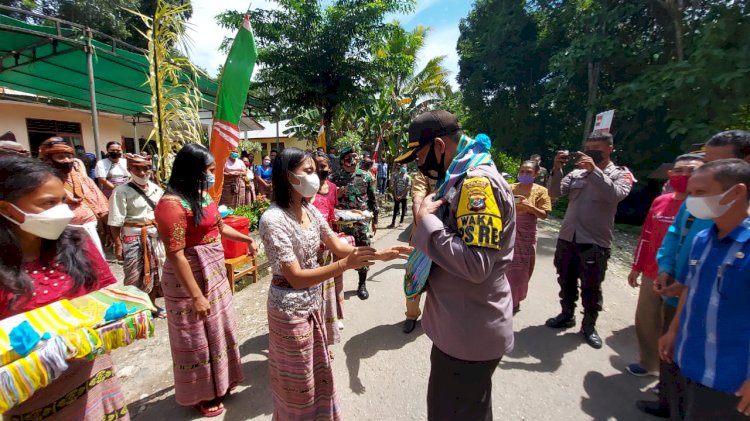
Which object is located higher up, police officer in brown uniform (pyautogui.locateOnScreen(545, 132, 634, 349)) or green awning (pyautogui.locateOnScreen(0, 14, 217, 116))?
green awning (pyautogui.locateOnScreen(0, 14, 217, 116))

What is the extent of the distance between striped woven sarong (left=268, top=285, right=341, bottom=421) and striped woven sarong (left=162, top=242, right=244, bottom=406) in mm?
714

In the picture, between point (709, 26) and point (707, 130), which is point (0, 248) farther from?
point (709, 26)

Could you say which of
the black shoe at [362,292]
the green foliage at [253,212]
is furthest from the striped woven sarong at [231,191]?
the black shoe at [362,292]

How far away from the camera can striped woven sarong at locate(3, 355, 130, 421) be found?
1494 mm

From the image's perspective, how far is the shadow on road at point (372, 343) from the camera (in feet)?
10.5

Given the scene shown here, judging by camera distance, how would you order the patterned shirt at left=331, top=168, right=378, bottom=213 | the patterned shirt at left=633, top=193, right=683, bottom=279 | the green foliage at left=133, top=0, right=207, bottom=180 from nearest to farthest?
1. the patterned shirt at left=633, top=193, right=683, bottom=279
2. the green foliage at left=133, top=0, right=207, bottom=180
3. the patterned shirt at left=331, top=168, right=378, bottom=213

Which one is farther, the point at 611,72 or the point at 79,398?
the point at 611,72

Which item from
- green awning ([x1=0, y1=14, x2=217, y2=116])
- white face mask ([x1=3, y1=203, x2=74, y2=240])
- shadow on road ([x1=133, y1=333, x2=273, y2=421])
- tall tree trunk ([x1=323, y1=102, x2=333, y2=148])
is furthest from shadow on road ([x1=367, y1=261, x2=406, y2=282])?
tall tree trunk ([x1=323, y1=102, x2=333, y2=148])

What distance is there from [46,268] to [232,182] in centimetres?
861

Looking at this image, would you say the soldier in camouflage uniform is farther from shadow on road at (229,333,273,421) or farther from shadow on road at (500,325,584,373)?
shadow on road at (500,325,584,373)

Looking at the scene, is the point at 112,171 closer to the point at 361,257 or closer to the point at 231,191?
the point at 231,191

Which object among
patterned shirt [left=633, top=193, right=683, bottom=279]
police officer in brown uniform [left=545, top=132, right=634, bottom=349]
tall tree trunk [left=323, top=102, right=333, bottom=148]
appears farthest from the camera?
tall tree trunk [left=323, top=102, right=333, bottom=148]

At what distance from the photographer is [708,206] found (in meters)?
1.73

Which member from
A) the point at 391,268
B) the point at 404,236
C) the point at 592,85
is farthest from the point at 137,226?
the point at 592,85
